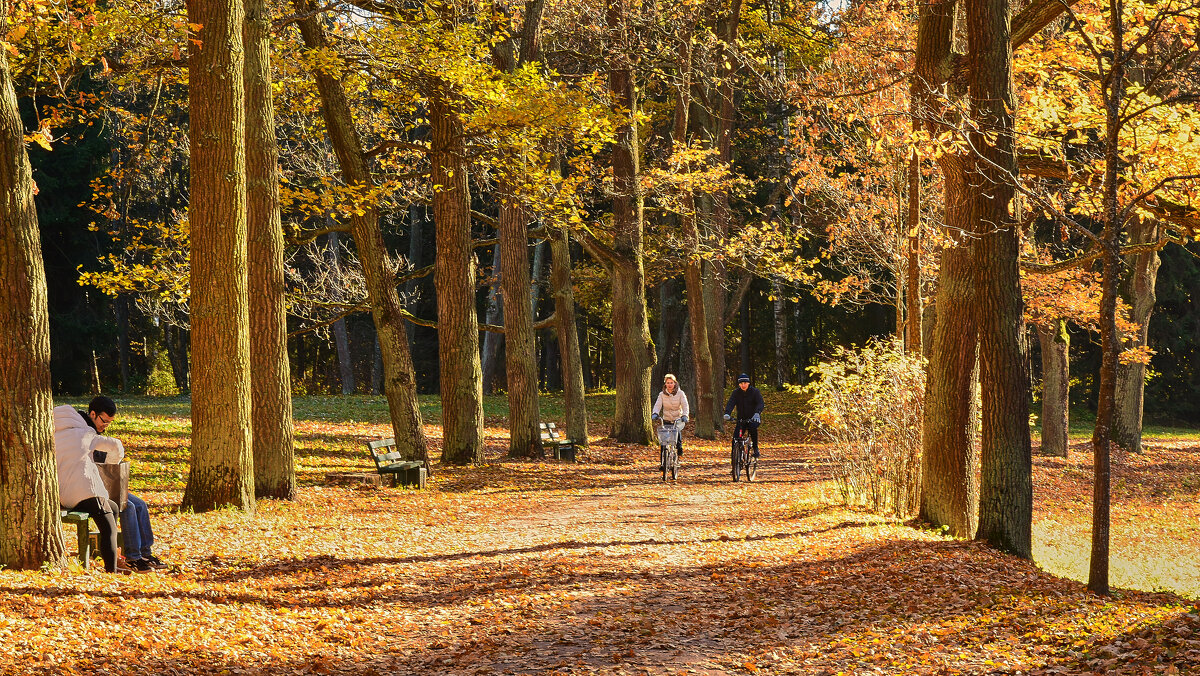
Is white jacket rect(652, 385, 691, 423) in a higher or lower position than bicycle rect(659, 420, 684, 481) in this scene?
higher

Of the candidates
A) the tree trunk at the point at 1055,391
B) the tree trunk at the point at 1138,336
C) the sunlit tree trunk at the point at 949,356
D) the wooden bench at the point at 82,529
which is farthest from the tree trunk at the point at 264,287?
the tree trunk at the point at 1138,336

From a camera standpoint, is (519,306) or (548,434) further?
(548,434)

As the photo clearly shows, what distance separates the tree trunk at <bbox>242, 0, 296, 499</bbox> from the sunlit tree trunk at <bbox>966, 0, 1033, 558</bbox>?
7.68 m

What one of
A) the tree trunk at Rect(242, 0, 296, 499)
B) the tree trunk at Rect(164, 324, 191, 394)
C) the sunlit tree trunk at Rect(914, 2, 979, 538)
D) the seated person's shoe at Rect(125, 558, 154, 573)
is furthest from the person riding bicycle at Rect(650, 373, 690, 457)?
the tree trunk at Rect(164, 324, 191, 394)

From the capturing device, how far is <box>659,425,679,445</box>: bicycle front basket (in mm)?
16969

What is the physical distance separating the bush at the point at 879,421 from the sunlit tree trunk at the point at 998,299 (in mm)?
2278

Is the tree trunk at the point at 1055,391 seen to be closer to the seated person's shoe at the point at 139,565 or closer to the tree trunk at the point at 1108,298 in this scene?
the tree trunk at the point at 1108,298

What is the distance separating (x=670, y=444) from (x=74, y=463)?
10885mm

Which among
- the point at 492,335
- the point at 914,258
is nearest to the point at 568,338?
the point at 914,258

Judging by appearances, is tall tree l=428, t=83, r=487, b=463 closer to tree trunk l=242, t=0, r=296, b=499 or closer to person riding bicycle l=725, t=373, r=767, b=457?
person riding bicycle l=725, t=373, r=767, b=457

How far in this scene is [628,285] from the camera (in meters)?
22.0

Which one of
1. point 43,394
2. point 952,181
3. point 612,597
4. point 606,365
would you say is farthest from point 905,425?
point 606,365

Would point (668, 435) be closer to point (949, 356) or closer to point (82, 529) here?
point (949, 356)

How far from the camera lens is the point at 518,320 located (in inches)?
722
